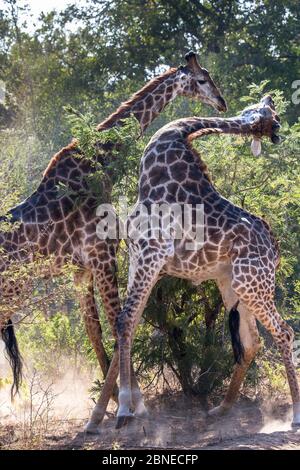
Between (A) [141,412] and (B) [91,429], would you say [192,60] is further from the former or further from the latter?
(B) [91,429]

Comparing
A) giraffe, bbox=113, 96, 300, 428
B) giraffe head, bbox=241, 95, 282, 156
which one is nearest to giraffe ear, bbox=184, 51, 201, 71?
giraffe head, bbox=241, 95, 282, 156

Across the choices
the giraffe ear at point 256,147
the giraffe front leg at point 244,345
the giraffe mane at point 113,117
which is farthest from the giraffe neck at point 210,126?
the giraffe front leg at point 244,345

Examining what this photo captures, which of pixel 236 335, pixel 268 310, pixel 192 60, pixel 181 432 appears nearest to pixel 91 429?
pixel 181 432

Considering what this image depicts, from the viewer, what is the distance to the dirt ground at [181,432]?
25.0ft

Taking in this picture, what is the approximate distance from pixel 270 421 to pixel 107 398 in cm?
151

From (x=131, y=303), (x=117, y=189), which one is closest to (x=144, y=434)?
(x=131, y=303)

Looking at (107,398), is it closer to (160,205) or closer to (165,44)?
(160,205)

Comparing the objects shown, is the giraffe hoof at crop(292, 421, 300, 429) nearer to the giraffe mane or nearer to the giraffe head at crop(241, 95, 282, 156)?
the giraffe head at crop(241, 95, 282, 156)

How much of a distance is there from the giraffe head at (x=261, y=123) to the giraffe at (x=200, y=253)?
1.51 feet

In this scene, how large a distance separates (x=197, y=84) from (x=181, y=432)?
3759 mm

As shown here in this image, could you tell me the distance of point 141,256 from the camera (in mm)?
8414
